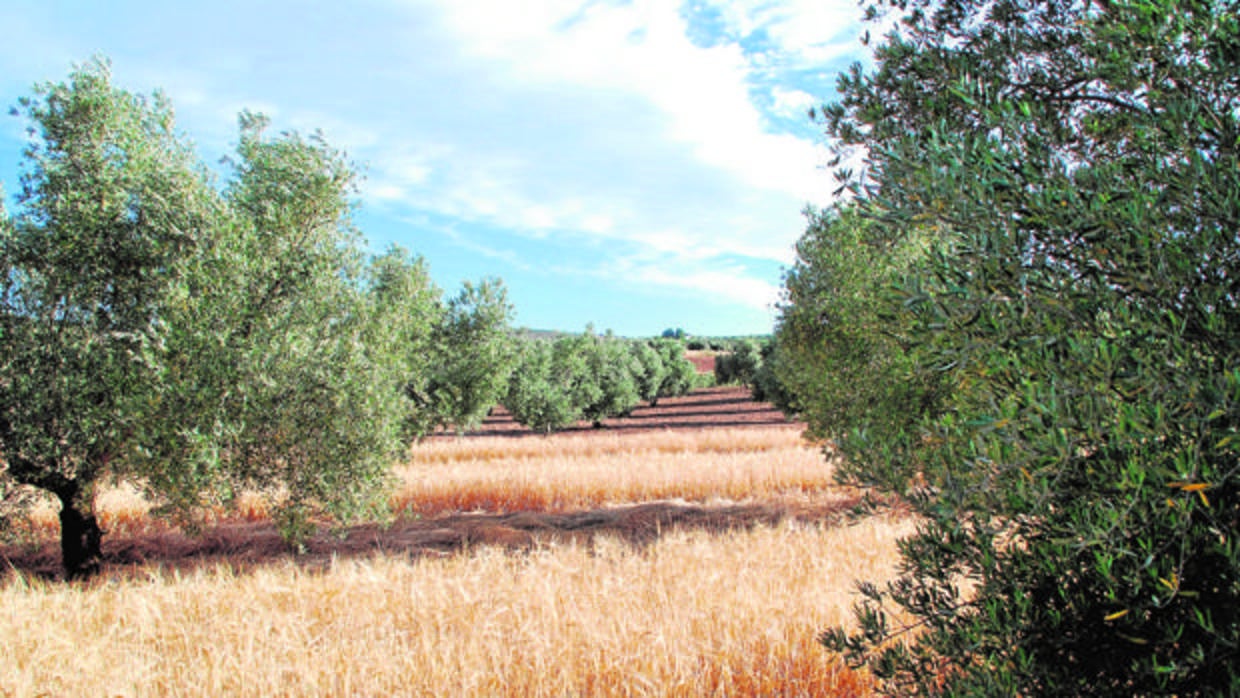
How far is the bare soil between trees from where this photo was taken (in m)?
14.5

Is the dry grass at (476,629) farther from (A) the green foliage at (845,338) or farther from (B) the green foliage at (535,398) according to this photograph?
(B) the green foliage at (535,398)

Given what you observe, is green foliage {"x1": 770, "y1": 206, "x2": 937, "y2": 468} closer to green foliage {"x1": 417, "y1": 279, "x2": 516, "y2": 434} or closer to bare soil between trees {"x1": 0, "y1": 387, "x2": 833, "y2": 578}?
bare soil between trees {"x1": 0, "y1": 387, "x2": 833, "y2": 578}

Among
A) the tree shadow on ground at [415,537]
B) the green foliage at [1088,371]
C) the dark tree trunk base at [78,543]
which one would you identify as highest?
the green foliage at [1088,371]

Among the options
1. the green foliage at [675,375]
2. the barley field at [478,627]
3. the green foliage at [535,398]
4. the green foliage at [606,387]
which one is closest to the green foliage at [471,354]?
the barley field at [478,627]

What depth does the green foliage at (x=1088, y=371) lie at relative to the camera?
9.23 feet

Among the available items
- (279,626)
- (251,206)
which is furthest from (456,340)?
(279,626)

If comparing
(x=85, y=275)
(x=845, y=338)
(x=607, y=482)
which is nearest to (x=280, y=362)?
(x=85, y=275)

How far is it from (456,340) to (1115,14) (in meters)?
24.0

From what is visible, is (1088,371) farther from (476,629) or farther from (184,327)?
(184,327)

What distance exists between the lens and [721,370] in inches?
3556

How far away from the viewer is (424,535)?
17.8m

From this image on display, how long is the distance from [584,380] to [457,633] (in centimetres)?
5198

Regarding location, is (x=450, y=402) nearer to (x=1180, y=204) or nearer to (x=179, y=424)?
(x=179, y=424)

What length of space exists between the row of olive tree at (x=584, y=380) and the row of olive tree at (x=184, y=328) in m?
25.4
